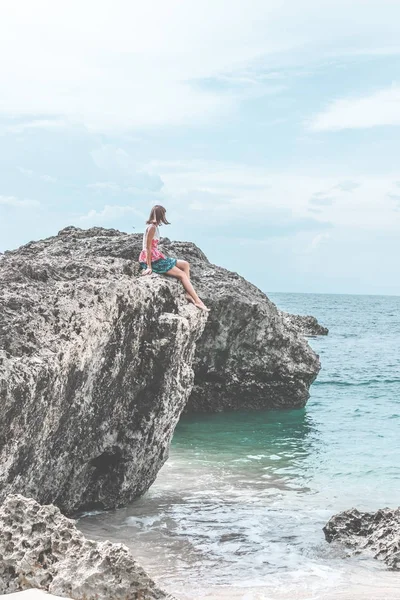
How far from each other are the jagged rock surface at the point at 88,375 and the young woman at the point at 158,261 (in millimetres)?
290

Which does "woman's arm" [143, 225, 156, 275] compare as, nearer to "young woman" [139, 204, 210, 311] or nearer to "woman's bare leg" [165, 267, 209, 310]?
"young woman" [139, 204, 210, 311]

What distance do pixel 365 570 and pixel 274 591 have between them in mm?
1276

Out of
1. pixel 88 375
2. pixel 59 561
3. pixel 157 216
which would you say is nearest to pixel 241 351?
pixel 157 216

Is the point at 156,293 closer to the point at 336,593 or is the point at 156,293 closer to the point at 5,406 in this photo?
the point at 5,406

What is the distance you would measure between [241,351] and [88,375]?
998 cm

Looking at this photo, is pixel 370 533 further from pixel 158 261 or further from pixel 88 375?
pixel 158 261

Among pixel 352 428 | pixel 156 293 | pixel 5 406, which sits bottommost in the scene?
pixel 352 428

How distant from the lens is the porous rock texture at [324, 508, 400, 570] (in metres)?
8.88

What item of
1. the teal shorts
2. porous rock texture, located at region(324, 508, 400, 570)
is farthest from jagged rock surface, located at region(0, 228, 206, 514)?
porous rock texture, located at region(324, 508, 400, 570)

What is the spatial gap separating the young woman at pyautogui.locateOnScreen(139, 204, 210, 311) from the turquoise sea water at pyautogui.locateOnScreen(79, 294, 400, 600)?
2.97m

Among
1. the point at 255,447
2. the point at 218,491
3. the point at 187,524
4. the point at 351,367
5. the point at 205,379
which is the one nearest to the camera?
the point at 187,524

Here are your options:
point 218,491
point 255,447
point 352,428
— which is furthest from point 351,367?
point 218,491

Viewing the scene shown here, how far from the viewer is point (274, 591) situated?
7.89 m

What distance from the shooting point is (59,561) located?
6.09 meters
